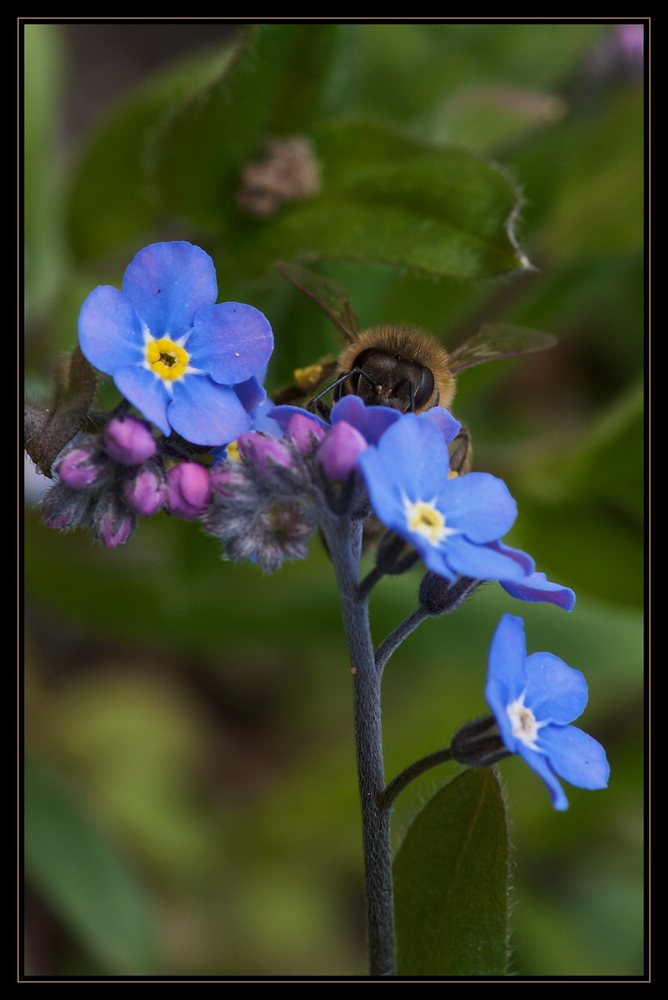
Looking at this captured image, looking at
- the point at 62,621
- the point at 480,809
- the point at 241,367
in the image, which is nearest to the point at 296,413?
the point at 241,367

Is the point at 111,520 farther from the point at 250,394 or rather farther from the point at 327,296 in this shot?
the point at 327,296

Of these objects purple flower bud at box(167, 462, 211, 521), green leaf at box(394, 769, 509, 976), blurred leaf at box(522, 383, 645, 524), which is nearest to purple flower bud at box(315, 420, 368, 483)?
purple flower bud at box(167, 462, 211, 521)

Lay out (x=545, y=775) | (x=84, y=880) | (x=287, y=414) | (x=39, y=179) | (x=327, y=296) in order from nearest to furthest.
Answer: (x=545, y=775) < (x=287, y=414) < (x=327, y=296) < (x=84, y=880) < (x=39, y=179)

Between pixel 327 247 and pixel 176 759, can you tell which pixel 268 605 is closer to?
pixel 176 759

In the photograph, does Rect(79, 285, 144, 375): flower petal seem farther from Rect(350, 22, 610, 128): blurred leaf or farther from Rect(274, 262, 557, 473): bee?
Rect(350, 22, 610, 128): blurred leaf

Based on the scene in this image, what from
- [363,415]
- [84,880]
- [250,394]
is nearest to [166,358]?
[250,394]

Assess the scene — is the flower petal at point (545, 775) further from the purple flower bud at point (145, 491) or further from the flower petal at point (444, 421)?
the purple flower bud at point (145, 491)
